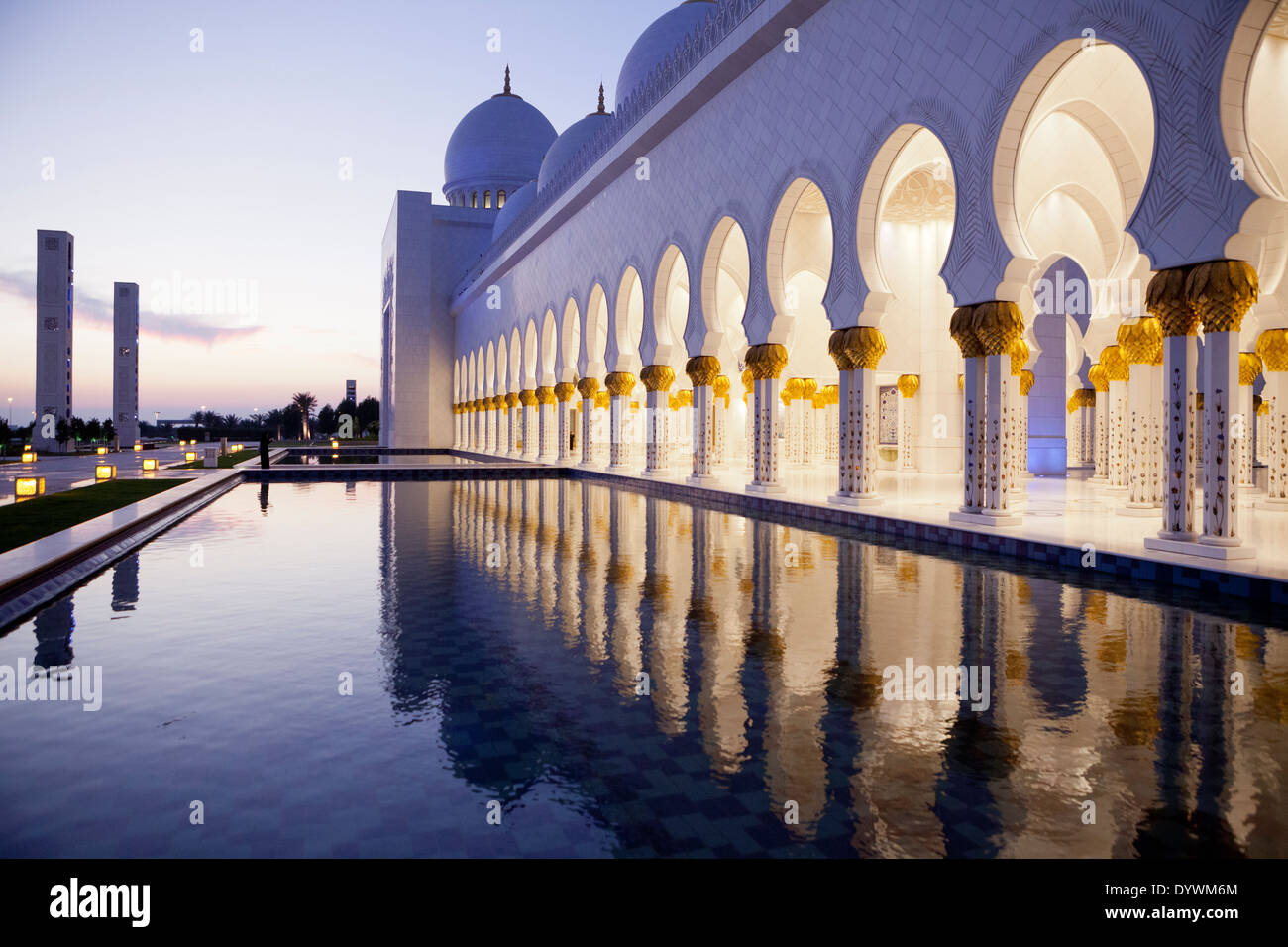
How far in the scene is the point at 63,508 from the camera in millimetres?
6891

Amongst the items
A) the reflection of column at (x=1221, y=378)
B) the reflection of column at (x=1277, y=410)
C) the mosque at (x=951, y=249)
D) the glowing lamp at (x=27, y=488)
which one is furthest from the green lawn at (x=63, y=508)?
the reflection of column at (x=1277, y=410)

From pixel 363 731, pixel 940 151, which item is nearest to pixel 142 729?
pixel 363 731

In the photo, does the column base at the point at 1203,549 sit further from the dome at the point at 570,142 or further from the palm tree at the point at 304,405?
the palm tree at the point at 304,405

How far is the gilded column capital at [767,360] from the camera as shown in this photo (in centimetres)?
834

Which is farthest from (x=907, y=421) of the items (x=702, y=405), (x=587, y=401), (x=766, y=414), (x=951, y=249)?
(x=951, y=249)

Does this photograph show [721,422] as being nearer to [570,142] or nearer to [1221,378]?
[570,142]

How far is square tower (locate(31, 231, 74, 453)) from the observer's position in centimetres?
2319

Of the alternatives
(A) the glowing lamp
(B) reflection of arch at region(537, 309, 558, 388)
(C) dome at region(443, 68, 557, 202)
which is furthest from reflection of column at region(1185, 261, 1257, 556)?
(C) dome at region(443, 68, 557, 202)

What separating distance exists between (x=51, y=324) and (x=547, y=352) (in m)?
15.8

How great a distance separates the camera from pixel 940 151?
873cm

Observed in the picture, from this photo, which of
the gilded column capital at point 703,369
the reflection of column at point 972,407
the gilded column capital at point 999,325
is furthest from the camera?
the gilded column capital at point 703,369

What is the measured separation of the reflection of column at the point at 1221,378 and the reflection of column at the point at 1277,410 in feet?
11.4

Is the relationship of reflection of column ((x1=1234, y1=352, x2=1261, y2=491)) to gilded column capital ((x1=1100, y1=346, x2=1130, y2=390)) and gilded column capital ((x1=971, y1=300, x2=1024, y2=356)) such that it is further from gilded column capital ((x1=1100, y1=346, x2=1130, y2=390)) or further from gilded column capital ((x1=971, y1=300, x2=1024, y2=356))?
gilded column capital ((x1=971, y1=300, x2=1024, y2=356))

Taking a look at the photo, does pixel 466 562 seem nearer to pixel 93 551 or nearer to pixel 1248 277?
pixel 93 551
